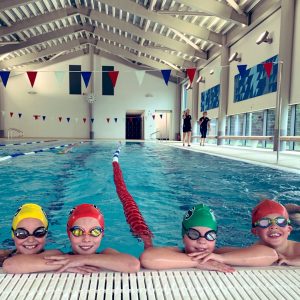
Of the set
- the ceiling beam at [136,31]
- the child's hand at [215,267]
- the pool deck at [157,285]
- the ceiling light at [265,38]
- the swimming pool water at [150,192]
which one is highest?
the ceiling beam at [136,31]

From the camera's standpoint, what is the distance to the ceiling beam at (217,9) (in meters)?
9.80

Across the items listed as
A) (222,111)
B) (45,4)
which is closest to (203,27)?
(222,111)

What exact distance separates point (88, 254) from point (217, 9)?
393 inches

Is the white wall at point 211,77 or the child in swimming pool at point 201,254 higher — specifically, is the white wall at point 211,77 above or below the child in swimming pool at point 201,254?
above

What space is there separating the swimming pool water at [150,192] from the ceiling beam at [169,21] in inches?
267

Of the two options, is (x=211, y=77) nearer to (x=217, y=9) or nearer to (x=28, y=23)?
(x=217, y=9)

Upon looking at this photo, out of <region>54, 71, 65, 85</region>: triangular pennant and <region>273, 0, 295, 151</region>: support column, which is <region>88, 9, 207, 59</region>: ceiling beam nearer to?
<region>273, 0, 295, 151</region>: support column

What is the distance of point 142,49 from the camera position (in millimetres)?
16203

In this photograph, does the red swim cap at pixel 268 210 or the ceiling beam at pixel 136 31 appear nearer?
the red swim cap at pixel 268 210

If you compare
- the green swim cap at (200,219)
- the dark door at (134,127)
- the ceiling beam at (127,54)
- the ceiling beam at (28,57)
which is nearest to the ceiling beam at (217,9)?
the ceiling beam at (127,54)

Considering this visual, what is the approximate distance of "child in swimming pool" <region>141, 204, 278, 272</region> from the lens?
57.9 inches

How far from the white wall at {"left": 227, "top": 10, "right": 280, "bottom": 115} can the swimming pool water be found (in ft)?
14.1

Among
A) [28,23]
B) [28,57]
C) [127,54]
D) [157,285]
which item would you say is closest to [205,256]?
[157,285]

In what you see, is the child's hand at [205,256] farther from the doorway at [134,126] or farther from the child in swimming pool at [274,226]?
the doorway at [134,126]
